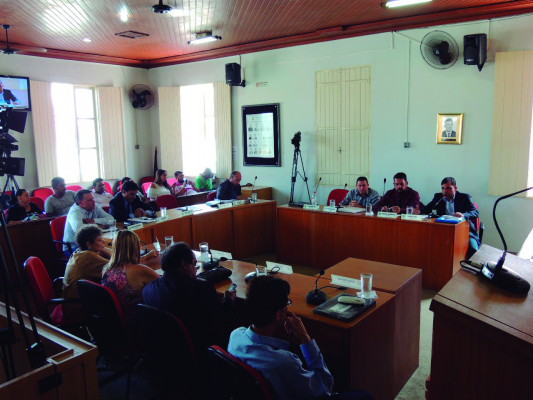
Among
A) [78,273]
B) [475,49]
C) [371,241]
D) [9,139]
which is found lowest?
[371,241]

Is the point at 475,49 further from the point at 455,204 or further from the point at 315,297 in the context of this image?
the point at 315,297

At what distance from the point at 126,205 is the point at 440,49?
441 centimetres

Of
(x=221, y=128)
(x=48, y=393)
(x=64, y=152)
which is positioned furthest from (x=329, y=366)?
(x=64, y=152)

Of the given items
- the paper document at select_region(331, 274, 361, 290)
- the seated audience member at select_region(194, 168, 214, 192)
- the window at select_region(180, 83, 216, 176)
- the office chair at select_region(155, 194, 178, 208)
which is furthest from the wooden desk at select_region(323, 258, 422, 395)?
Answer: the window at select_region(180, 83, 216, 176)

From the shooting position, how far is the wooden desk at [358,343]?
2.11 metres

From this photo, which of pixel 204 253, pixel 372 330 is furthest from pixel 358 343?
pixel 204 253

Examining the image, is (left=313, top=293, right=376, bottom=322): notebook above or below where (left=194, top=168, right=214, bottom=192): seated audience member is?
below

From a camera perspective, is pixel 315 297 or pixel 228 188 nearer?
pixel 315 297

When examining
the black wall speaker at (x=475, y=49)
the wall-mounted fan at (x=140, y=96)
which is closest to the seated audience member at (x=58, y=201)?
the wall-mounted fan at (x=140, y=96)

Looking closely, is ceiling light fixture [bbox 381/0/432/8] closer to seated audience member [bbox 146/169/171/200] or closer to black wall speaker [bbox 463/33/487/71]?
black wall speaker [bbox 463/33/487/71]

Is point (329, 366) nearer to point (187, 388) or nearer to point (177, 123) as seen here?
point (187, 388)

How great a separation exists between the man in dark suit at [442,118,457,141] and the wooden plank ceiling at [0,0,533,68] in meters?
1.29

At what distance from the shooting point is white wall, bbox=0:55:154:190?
7480 millimetres

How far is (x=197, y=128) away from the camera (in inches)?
354
